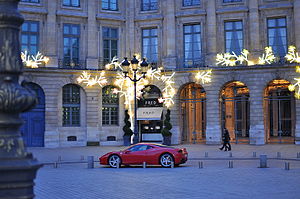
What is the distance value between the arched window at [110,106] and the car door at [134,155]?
18.9 m

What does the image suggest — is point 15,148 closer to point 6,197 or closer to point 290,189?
point 6,197

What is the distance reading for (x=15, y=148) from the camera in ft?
16.4

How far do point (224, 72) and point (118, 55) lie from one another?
9.55 metres

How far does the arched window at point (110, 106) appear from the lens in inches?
1588

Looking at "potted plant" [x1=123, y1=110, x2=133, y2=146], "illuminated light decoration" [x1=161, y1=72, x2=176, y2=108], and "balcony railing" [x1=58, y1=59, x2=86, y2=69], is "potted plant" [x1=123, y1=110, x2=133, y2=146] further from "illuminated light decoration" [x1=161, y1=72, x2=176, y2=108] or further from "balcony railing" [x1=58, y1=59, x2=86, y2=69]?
"balcony railing" [x1=58, y1=59, x2=86, y2=69]

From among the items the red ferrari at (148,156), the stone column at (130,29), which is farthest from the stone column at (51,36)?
the red ferrari at (148,156)

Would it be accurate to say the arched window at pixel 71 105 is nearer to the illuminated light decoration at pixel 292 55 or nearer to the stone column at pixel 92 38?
the stone column at pixel 92 38

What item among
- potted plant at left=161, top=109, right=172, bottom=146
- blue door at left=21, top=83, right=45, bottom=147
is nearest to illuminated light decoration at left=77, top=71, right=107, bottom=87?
blue door at left=21, top=83, right=45, bottom=147

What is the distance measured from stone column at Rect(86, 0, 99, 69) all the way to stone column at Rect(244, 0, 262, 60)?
13.2 metres

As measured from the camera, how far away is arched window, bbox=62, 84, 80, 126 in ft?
128

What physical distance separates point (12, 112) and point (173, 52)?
34.9 metres

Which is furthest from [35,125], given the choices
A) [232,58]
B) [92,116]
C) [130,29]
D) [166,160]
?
[166,160]

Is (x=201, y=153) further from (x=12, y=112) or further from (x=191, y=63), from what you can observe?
(x=12, y=112)

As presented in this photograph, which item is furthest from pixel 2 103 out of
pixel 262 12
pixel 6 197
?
pixel 262 12
